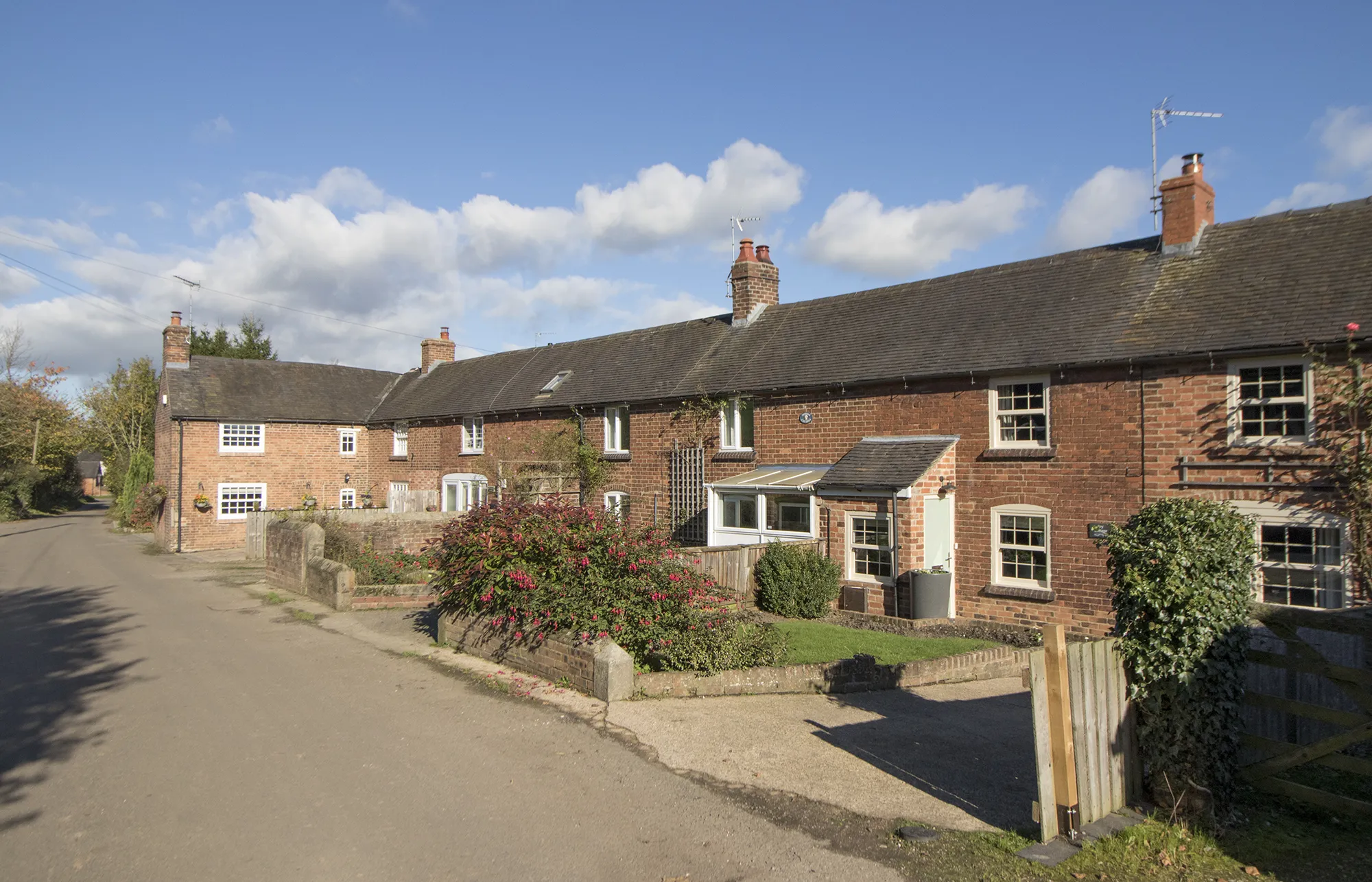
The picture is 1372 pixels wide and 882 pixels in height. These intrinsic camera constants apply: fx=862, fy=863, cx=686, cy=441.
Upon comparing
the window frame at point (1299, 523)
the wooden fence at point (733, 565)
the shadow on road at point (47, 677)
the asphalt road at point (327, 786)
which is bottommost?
the asphalt road at point (327, 786)

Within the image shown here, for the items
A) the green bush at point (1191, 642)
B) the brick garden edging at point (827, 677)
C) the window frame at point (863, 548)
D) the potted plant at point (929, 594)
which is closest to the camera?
the green bush at point (1191, 642)

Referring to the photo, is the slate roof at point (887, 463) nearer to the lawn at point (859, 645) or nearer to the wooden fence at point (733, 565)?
the wooden fence at point (733, 565)

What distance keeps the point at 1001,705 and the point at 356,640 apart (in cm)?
977

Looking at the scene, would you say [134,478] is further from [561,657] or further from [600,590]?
[600,590]

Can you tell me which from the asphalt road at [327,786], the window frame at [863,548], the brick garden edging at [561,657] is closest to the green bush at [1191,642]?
the asphalt road at [327,786]

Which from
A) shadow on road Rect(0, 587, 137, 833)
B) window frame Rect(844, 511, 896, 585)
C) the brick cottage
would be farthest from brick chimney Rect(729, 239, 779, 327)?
shadow on road Rect(0, 587, 137, 833)

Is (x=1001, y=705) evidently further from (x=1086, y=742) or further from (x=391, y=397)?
(x=391, y=397)

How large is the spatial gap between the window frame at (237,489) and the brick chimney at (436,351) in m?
8.65

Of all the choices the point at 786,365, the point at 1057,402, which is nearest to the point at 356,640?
the point at 786,365

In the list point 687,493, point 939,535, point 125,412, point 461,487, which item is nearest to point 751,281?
point 687,493

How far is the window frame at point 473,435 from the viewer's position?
29984mm

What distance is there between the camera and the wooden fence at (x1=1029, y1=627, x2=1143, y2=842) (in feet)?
19.3

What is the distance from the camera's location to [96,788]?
717 centimetres

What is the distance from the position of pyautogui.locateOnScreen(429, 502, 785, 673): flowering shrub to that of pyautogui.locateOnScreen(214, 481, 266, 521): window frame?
2438cm
